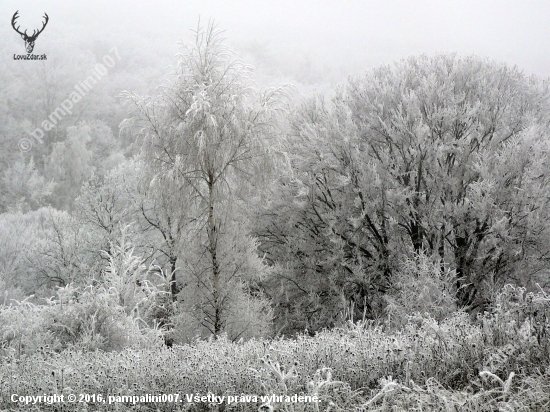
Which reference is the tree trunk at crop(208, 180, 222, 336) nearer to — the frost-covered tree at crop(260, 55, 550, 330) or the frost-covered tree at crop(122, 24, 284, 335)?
the frost-covered tree at crop(122, 24, 284, 335)

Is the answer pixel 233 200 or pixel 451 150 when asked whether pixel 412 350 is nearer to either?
pixel 233 200

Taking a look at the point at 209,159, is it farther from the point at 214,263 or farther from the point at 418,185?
the point at 418,185

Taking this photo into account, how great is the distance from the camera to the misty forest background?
4.50 m

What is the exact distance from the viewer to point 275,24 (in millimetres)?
116625

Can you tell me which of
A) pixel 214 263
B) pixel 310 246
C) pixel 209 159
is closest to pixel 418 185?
pixel 310 246

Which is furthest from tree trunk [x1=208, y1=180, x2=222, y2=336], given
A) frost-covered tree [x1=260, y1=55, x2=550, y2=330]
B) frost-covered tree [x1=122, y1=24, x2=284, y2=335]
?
frost-covered tree [x1=260, y1=55, x2=550, y2=330]

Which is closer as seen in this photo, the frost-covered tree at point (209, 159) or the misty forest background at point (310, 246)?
the misty forest background at point (310, 246)

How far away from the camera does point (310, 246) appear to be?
18.5m

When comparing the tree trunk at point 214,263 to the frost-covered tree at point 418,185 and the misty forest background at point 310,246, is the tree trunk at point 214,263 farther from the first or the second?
the frost-covered tree at point 418,185

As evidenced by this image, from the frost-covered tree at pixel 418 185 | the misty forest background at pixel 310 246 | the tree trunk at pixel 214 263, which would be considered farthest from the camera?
the frost-covered tree at pixel 418 185

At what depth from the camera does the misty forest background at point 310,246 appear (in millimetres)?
4496

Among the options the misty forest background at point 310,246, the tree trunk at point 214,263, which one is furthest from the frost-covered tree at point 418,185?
the tree trunk at point 214,263

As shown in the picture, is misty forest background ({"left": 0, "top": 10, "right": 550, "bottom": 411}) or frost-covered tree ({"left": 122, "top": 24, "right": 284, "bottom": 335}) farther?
frost-covered tree ({"left": 122, "top": 24, "right": 284, "bottom": 335})

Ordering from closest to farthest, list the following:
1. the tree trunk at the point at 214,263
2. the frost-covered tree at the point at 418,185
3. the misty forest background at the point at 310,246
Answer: the misty forest background at the point at 310,246 → the tree trunk at the point at 214,263 → the frost-covered tree at the point at 418,185
